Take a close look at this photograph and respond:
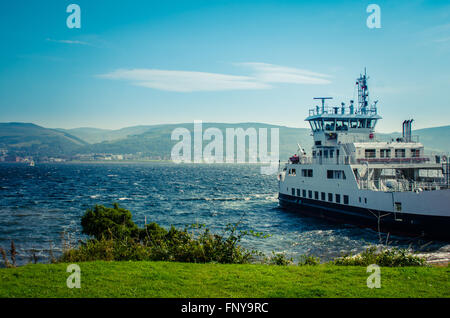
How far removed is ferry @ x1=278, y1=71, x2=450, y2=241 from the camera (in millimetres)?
27656

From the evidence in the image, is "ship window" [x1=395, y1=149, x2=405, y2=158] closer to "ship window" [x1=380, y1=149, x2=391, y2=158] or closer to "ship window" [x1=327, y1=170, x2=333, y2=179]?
"ship window" [x1=380, y1=149, x2=391, y2=158]

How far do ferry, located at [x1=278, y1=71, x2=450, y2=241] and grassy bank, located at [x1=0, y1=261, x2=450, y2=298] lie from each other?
15447 millimetres

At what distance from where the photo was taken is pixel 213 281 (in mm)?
10031

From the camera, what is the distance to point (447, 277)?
34.4 feet

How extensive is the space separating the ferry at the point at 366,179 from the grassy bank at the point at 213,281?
1545 cm

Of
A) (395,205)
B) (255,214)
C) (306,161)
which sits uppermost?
(306,161)

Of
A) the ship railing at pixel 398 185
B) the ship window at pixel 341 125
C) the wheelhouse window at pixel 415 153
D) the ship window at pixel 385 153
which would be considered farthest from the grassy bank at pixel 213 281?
the ship window at pixel 341 125

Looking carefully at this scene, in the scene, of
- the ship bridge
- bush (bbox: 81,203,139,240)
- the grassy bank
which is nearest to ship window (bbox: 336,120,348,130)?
the ship bridge

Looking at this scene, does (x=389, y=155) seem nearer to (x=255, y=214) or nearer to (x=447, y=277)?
(x=255, y=214)

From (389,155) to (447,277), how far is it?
92.0ft

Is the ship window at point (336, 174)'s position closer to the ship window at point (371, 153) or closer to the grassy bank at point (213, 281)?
the ship window at point (371, 153)

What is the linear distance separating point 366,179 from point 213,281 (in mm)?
28268
